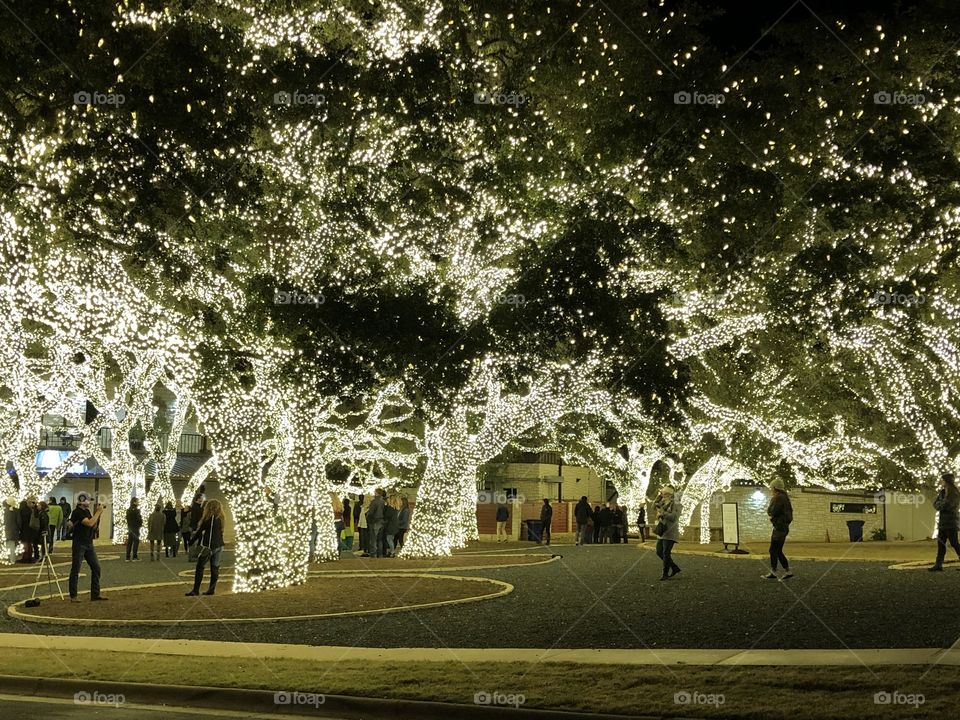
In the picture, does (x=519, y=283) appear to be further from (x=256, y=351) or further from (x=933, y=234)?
(x=933, y=234)

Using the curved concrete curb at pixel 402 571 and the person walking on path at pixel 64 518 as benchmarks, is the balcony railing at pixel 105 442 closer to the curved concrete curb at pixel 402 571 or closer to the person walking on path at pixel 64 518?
the person walking on path at pixel 64 518

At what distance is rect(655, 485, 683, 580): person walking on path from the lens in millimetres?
19781

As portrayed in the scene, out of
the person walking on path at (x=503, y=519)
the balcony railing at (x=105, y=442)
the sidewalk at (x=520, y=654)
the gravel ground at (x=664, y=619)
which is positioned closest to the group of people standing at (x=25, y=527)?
the gravel ground at (x=664, y=619)

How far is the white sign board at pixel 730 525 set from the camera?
3097 cm

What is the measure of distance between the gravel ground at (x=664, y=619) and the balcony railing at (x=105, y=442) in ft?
109

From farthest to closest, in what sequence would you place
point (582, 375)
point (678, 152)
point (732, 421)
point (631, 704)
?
point (732, 421) → point (582, 375) → point (678, 152) → point (631, 704)

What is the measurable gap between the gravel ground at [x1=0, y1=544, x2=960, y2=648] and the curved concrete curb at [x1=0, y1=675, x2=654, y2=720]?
2735 mm

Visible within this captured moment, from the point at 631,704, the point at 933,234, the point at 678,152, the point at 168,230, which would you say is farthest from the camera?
the point at 933,234

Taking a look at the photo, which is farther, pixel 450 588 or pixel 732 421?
pixel 732 421

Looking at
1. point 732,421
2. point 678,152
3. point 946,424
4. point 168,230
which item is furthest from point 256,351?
point 946,424

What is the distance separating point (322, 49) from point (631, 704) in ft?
34.2

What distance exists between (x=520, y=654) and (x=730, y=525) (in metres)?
21.6

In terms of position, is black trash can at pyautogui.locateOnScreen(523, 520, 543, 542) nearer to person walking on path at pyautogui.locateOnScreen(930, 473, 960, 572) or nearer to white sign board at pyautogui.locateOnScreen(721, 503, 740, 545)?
white sign board at pyautogui.locateOnScreen(721, 503, 740, 545)

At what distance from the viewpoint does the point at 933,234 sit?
57.9 feet
